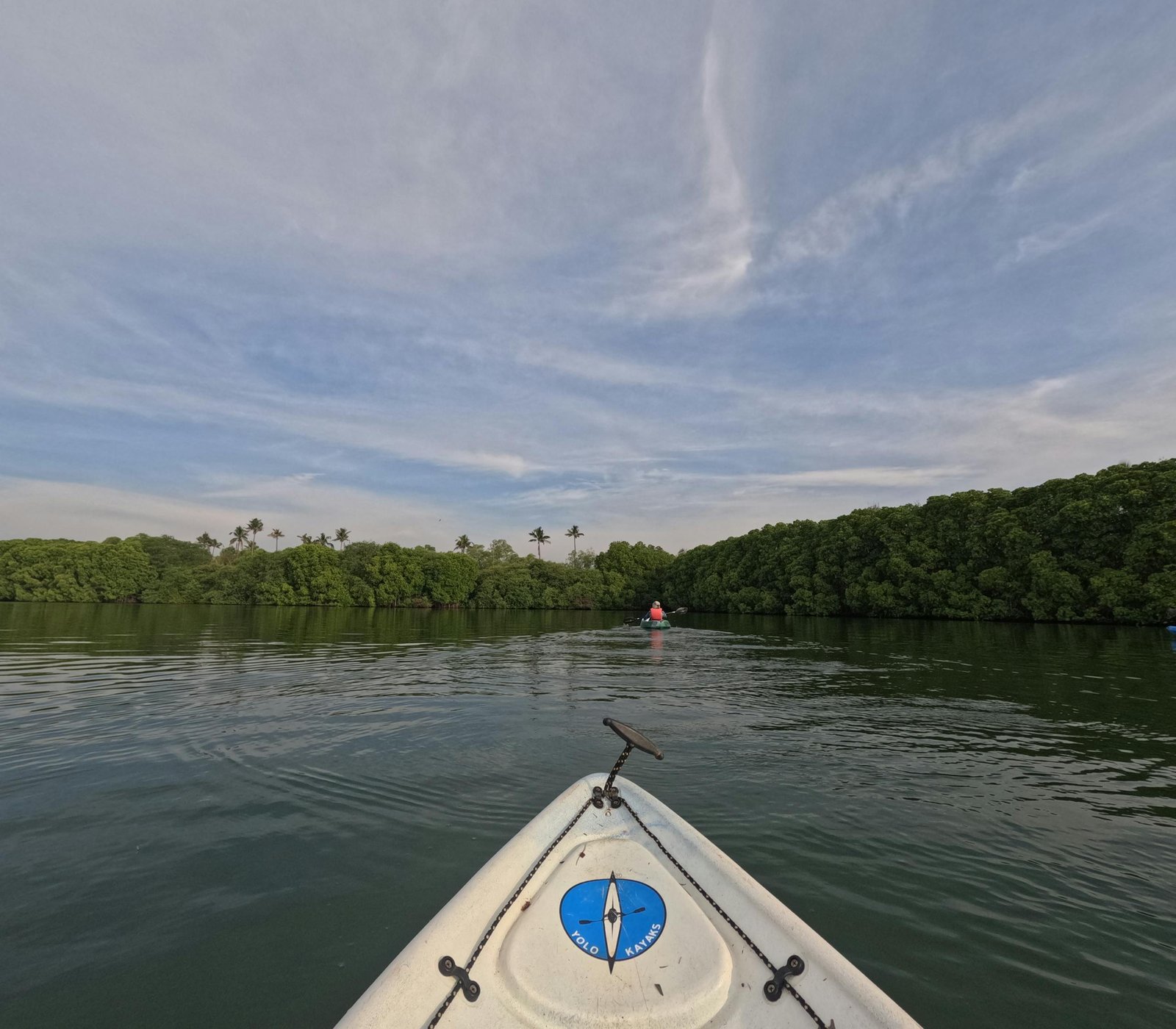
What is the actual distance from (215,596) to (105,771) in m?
109

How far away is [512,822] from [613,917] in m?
3.61

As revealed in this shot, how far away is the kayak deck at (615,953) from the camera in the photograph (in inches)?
125

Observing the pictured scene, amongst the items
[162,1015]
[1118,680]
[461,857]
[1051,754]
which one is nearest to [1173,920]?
[1051,754]

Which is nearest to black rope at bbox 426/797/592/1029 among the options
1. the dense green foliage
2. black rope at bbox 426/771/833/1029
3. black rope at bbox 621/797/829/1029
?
black rope at bbox 426/771/833/1029

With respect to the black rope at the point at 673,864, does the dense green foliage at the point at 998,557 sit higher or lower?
higher

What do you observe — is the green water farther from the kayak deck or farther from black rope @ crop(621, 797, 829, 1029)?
black rope @ crop(621, 797, 829, 1029)

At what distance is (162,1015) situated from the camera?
4043mm

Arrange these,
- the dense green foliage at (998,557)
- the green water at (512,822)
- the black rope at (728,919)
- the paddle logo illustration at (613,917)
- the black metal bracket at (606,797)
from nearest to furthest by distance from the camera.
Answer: the black rope at (728,919) → the paddle logo illustration at (613,917) → the green water at (512,822) → the black metal bracket at (606,797) → the dense green foliage at (998,557)

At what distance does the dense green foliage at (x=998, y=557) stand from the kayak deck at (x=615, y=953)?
Result: 49483 millimetres

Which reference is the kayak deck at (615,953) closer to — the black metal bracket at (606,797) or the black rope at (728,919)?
the black rope at (728,919)

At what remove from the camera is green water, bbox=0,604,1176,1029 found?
4434 millimetres

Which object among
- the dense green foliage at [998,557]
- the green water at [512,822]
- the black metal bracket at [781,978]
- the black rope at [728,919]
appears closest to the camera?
the black rope at [728,919]

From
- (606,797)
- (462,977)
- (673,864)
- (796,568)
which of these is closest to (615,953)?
(673,864)

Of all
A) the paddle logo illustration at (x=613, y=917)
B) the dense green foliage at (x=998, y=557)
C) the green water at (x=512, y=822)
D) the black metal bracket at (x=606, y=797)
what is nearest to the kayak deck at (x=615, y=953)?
the paddle logo illustration at (x=613, y=917)
